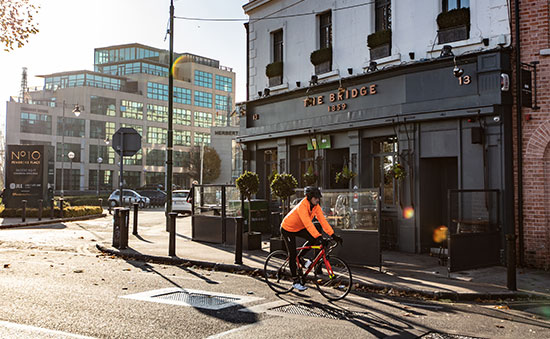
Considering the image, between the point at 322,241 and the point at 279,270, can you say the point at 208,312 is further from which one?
the point at 322,241

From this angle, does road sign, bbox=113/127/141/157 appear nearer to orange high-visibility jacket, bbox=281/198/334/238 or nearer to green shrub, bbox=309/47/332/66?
green shrub, bbox=309/47/332/66

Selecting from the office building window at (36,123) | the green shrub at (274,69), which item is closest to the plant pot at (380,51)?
the green shrub at (274,69)

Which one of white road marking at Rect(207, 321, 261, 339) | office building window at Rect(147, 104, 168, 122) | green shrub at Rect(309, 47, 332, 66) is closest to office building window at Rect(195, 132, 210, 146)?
office building window at Rect(147, 104, 168, 122)

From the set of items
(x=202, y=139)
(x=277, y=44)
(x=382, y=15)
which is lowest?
(x=382, y=15)

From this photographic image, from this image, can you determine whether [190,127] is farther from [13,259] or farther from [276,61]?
[13,259]

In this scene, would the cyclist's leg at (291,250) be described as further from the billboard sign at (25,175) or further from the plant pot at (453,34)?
the billboard sign at (25,175)

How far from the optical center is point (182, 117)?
3438 inches

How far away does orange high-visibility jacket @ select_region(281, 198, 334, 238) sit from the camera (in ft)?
25.9

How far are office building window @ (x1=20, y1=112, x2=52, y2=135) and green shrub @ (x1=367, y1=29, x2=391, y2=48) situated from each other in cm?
6928

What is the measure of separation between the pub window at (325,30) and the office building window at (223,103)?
78.0 meters

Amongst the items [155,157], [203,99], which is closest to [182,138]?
[155,157]

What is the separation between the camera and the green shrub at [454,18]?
12.2 meters

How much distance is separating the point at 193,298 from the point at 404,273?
450 centimetres

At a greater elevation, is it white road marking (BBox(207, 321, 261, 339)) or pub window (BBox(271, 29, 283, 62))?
pub window (BBox(271, 29, 283, 62))
